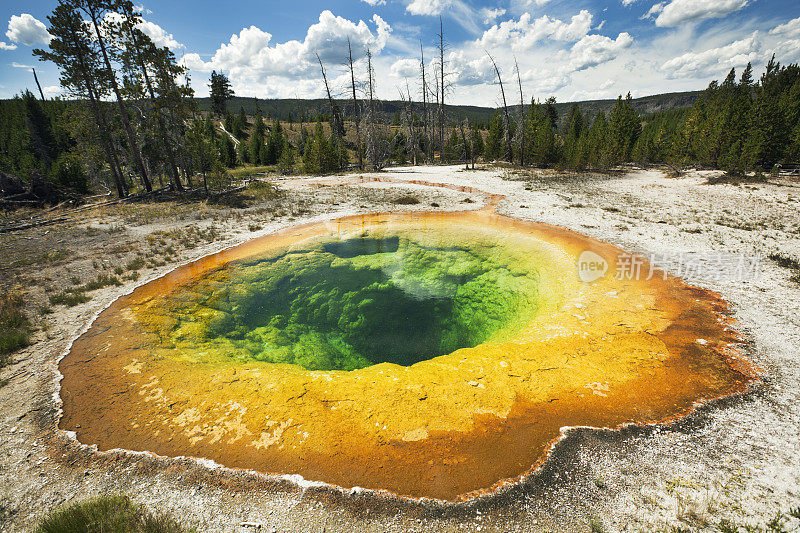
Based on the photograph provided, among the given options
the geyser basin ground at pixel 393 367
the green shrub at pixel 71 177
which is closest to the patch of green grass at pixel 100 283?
the geyser basin ground at pixel 393 367

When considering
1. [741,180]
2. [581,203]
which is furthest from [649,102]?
[581,203]

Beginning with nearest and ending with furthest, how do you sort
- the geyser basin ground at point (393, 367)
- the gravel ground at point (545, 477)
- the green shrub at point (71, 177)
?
the gravel ground at point (545, 477)
the geyser basin ground at point (393, 367)
the green shrub at point (71, 177)

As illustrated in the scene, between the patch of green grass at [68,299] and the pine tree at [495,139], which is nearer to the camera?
the patch of green grass at [68,299]

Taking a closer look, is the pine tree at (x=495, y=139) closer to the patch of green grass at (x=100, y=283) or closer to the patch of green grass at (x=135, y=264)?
the patch of green grass at (x=135, y=264)

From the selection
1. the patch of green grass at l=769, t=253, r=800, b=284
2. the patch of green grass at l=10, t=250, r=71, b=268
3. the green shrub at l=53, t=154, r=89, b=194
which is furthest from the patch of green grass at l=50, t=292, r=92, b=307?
the green shrub at l=53, t=154, r=89, b=194

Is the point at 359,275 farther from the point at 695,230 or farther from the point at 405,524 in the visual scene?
the point at 695,230

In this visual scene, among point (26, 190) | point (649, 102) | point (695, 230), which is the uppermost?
point (649, 102)

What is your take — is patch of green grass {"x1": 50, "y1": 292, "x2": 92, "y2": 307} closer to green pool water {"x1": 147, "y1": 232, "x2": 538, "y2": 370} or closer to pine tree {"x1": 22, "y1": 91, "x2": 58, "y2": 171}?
green pool water {"x1": 147, "y1": 232, "x2": 538, "y2": 370}
